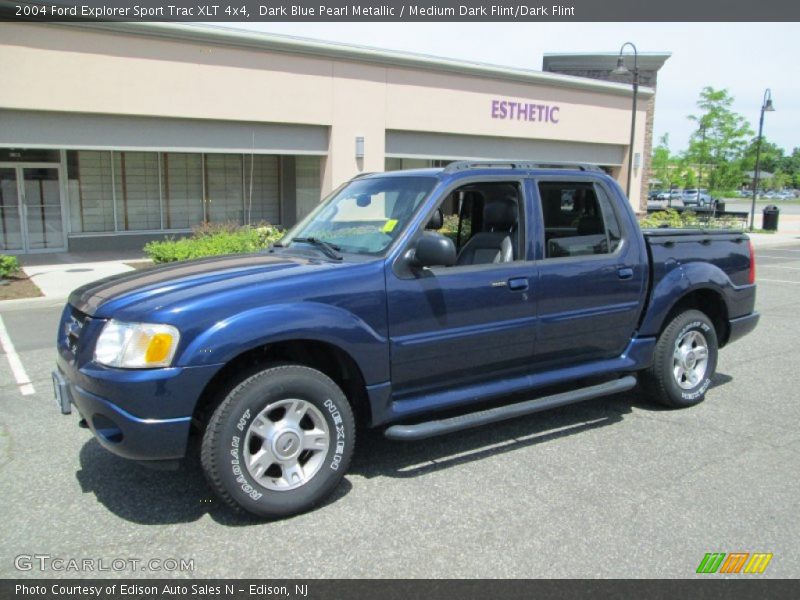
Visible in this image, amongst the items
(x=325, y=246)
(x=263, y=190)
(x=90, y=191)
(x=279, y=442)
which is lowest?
(x=279, y=442)

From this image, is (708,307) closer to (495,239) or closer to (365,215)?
(495,239)

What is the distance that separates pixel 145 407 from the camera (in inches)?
128

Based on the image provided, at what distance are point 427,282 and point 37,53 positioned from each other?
13689 mm

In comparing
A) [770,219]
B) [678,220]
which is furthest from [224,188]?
[770,219]

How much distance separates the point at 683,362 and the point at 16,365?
6.50 m

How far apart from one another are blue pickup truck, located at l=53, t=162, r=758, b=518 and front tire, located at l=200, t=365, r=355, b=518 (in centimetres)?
1

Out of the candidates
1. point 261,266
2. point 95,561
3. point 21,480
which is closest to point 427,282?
point 261,266

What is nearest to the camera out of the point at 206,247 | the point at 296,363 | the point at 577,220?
the point at 296,363

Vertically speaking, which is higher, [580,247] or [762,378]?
[580,247]

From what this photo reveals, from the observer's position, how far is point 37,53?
46.0ft

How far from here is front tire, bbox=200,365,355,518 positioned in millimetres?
3389

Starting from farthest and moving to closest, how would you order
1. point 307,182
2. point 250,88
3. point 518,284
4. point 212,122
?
point 307,182, point 250,88, point 212,122, point 518,284

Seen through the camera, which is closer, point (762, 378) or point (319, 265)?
point (319, 265)

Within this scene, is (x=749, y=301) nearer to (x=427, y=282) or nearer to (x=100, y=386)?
(x=427, y=282)
